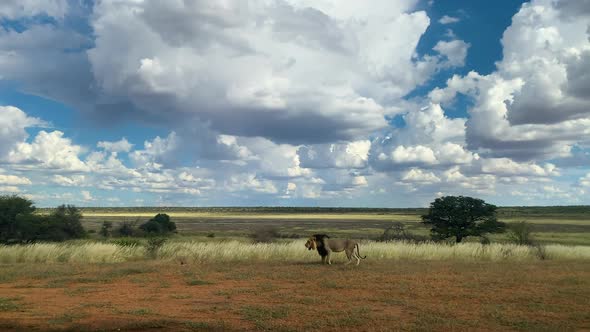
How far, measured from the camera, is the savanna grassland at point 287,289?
10086 mm

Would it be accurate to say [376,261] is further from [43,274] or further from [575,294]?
[43,274]

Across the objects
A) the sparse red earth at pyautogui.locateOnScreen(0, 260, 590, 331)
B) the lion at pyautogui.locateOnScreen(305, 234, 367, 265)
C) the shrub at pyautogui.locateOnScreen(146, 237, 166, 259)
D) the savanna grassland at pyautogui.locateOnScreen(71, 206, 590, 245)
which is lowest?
the savanna grassland at pyautogui.locateOnScreen(71, 206, 590, 245)

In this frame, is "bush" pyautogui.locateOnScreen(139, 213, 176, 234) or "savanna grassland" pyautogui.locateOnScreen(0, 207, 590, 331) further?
"bush" pyautogui.locateOnScreen(139, 213, 176, 234)

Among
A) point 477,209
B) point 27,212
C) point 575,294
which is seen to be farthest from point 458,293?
point 27,212

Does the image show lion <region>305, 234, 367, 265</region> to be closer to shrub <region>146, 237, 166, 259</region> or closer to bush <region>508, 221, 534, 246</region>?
shrub <region>146, 237, 166, 259</region>

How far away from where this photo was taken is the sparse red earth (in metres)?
9.94

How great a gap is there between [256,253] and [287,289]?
31.6ft

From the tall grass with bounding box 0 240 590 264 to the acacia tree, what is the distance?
38.8ft

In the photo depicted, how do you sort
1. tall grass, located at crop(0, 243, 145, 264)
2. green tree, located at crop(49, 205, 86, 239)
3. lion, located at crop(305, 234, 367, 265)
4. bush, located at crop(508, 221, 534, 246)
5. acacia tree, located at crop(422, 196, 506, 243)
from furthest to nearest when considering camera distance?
green tree, located at crop(49, 205, 86, 239)
acacia tree, located at crop(422, 196, 506, 243)
bush, located at crop(508, 221, 534, 246)
tall grass, located at crop(0, 243, 145, 264)
lion, located at crop(305, 234, 367, 265)

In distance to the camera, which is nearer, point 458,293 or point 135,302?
point 135,302

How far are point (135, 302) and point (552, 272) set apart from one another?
14619mm

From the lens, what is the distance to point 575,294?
13477mm

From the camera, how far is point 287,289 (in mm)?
14625

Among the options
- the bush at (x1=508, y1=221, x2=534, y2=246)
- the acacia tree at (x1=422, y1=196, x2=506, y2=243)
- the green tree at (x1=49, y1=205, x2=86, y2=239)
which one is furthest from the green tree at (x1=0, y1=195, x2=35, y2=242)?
the bush at (x1=508, y1=221, x2=534, y2=246)
